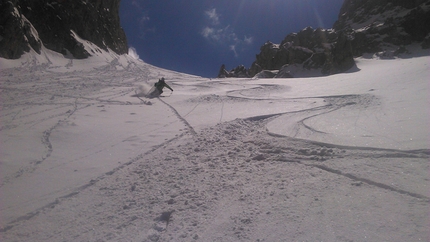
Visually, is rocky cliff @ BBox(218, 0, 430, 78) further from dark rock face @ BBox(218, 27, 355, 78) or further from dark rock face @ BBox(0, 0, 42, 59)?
dark rock face @ BBox(0, 0, 42, 59)

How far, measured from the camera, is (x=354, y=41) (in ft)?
191

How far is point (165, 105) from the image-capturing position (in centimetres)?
975

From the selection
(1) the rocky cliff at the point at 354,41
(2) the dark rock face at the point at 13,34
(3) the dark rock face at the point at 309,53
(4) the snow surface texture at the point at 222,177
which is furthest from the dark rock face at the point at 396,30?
(2) the dark rock face at the point at 13,34

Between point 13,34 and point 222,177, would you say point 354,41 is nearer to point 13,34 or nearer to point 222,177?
point 222,177

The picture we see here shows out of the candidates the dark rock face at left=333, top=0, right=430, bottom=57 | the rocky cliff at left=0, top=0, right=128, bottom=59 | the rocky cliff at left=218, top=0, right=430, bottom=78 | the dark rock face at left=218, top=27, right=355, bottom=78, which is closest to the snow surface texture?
the rocky cliff at left=0, top=0, right=128, bottom=59

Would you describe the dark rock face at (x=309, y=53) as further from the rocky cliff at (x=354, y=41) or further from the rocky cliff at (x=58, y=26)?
the rocky cliff at (x=58, y=26)

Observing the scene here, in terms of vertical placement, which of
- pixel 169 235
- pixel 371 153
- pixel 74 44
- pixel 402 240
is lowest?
pixel 169 235

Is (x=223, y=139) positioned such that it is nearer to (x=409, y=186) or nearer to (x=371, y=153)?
(x=371, y=153)

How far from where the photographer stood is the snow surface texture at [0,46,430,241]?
2.51 m

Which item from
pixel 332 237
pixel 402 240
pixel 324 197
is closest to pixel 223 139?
pixel 324 197

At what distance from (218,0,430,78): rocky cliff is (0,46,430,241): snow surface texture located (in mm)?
46048

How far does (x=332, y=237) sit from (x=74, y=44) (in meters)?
41.6

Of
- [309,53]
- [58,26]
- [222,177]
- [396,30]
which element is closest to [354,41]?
[396,30]

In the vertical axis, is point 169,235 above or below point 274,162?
below
